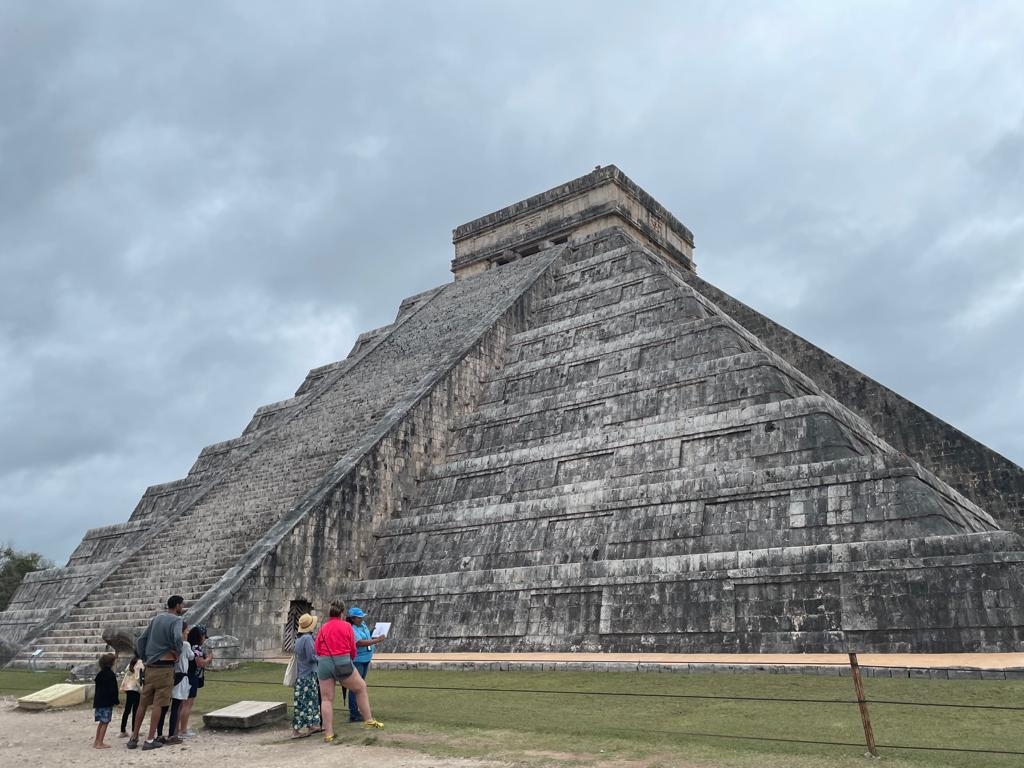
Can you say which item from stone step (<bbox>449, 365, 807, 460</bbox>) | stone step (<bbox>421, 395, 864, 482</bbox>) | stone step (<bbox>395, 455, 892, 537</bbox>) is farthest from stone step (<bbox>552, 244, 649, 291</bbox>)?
stone step (<bbox>395, 455, 892, 537</bbox>)

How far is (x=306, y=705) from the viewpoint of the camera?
20.8 feet

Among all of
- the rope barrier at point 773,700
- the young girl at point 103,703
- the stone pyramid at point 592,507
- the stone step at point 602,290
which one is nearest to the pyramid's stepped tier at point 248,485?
the stone pyramid at point 592,507

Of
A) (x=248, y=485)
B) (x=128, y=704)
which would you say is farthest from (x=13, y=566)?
(x=128, y=704)

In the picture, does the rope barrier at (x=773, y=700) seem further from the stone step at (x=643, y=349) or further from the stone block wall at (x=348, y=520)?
the stone step at (x=643, y=349)

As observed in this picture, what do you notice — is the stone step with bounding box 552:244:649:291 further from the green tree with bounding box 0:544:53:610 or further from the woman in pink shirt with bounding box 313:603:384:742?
the green tree with bounding box 0:544:53:610

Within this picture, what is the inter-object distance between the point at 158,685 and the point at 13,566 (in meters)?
31.9

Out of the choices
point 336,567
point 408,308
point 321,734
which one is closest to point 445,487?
point 336,567

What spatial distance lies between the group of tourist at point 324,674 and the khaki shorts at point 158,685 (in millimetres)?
979

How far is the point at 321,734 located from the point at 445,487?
8185 millimetres

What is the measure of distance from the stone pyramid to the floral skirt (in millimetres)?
4575

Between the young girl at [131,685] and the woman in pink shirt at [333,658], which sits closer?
the woman in pink shirt at [333,658]

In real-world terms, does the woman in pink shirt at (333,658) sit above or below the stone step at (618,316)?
below

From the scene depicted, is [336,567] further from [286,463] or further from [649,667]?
[649,667]

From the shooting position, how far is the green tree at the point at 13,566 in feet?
104
